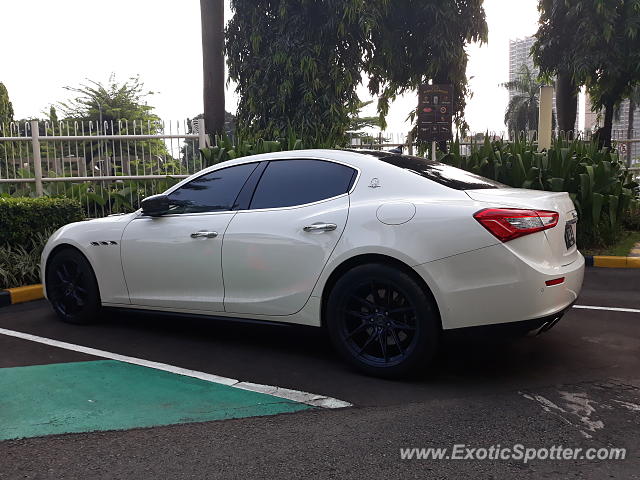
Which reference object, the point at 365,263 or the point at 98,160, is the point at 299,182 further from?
the point at 98,160

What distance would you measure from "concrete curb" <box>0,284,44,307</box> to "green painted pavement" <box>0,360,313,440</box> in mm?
2843

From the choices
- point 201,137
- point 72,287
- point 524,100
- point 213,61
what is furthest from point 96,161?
point 524,100

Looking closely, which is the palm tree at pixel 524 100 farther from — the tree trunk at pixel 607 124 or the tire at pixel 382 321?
the tire at pixel 382 321

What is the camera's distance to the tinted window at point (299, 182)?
15.0ft

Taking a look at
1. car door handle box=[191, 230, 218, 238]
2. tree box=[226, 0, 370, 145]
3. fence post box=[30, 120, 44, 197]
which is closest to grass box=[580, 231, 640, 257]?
car door handle box=[191, 230, 218, 238]

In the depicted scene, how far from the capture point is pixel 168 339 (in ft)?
17.8

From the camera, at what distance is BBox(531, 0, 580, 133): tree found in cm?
1873

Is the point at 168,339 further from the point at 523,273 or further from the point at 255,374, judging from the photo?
the point at 523,273

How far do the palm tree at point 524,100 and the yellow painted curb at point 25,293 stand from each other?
62.7 m

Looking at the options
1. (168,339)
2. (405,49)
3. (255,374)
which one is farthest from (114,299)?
(405,49)

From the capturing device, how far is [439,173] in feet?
15.2

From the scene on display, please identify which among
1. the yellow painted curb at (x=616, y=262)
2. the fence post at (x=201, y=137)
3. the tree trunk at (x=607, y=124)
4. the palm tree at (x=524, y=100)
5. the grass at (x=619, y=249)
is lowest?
the yellow painted curb at (x=616, y=262)

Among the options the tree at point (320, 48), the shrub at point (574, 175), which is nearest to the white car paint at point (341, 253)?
the shrub at point (574, 175)

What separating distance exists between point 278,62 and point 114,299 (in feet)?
36.7
